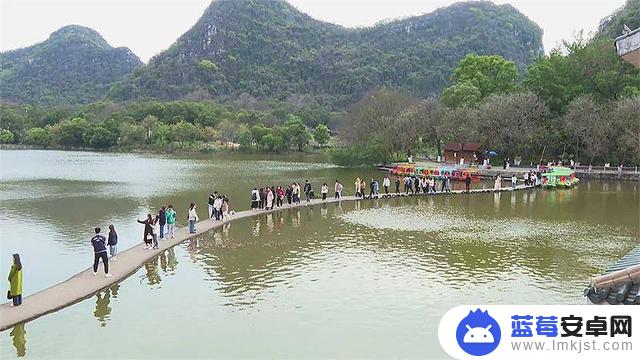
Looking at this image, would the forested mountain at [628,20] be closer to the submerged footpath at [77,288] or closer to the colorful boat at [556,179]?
the colorful boat at [556,179]

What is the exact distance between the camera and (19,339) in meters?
11.2

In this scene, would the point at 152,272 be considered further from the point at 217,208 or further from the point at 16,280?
the point at 217,208

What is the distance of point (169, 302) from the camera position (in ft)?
44.2

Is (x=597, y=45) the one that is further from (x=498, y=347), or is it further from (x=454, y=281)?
(x=498, y=347)

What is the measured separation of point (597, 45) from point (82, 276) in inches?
2325

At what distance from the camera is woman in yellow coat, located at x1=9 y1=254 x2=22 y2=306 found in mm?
12422

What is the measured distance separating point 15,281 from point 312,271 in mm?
7510

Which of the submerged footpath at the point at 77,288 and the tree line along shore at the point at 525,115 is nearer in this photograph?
the submerged footpath at the point at 77,288

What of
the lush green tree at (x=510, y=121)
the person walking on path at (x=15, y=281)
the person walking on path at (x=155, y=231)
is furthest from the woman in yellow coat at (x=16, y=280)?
the lush green tree at (x=510, y=121)

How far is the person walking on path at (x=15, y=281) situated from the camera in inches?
489

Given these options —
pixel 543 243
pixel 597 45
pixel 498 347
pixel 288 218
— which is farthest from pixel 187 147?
pixel 498 347

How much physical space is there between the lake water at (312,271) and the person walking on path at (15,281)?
38.1 inches

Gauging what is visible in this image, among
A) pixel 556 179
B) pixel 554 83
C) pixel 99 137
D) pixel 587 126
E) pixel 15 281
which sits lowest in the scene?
pixel 15 281

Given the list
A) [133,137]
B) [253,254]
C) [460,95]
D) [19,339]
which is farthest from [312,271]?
[133,137]
